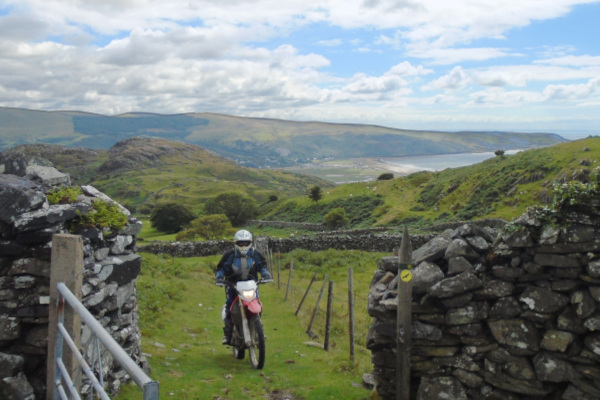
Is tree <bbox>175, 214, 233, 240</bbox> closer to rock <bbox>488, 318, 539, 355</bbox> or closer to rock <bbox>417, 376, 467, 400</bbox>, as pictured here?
rock <bbox>417, 376, 467, 400</bbox>

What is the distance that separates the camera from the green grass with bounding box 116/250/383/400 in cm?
786

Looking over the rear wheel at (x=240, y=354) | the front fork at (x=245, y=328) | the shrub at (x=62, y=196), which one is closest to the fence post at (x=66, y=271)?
the shrub at (x=62, y=196)

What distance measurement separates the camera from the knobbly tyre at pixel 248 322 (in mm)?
8906

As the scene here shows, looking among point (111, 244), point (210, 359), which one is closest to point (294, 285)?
point (210, 359)

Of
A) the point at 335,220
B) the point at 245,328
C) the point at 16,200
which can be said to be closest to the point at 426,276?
the point at 245,328

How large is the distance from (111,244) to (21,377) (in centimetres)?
224

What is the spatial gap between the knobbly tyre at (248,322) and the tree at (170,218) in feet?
179

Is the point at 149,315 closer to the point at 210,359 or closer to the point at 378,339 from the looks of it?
the point at 210,359

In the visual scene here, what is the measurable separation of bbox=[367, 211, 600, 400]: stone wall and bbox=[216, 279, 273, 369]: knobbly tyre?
2458mm

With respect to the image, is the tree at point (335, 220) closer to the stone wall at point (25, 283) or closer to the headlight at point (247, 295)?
the headlight at point (247, 295)

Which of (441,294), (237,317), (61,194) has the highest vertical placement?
(61,194)

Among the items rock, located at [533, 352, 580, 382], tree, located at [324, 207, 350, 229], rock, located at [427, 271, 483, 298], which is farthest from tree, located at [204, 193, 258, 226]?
rock, located at [533, 352, 580, 382]

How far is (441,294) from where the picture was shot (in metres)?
6.83

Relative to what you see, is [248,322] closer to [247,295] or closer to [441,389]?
[247,295]
